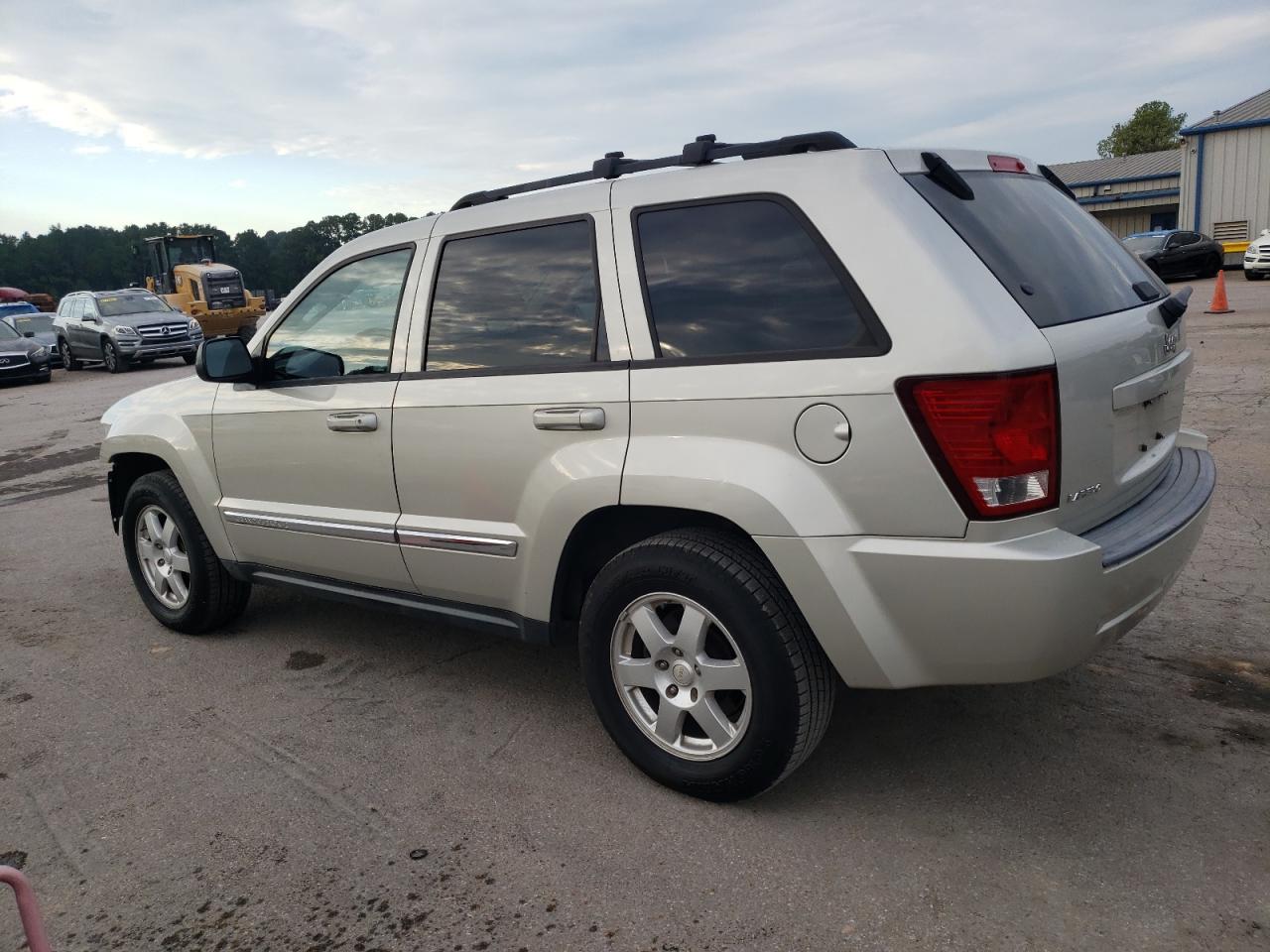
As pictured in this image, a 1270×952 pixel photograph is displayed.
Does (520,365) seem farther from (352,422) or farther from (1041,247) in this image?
(1041,247)

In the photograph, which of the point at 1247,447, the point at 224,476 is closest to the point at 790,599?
the point at 224,476

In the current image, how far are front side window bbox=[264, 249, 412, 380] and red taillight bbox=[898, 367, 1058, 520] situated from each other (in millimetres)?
2107

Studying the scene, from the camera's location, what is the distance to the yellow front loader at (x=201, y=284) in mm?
28562

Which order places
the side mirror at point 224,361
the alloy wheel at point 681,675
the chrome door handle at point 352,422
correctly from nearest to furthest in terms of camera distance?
the alloy wheel at point 681,675
the chrome door handle at point 352,422
the side mirror at point 224,361

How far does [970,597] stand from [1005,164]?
156 centimetres

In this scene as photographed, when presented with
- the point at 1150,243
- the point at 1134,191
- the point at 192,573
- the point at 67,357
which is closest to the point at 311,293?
the point at 192,573

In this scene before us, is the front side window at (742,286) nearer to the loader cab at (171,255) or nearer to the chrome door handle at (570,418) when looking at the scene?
the chrome door handle at (570,418)

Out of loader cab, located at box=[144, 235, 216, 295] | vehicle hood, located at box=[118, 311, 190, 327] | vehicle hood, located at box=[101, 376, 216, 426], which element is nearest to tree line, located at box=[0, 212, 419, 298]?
loader cab, located at box=[144, 235, 216, 295]

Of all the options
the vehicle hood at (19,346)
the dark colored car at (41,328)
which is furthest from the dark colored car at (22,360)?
the dark colored car at (41,328)

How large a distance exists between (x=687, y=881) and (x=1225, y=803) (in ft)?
5.15

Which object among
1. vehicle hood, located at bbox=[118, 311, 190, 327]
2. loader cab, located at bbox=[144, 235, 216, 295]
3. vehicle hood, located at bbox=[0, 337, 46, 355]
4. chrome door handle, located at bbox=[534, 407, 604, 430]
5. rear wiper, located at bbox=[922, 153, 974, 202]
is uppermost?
loader cab, located at bbox=[144, 235, 216, 295]

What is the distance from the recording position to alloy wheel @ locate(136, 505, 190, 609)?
4852mm

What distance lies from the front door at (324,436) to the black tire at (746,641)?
1.15 meters

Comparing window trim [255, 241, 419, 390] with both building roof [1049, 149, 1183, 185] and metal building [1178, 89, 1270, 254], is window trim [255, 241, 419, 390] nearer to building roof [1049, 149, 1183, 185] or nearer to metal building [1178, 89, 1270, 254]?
metal building [1178, 89, 1270, 254]
